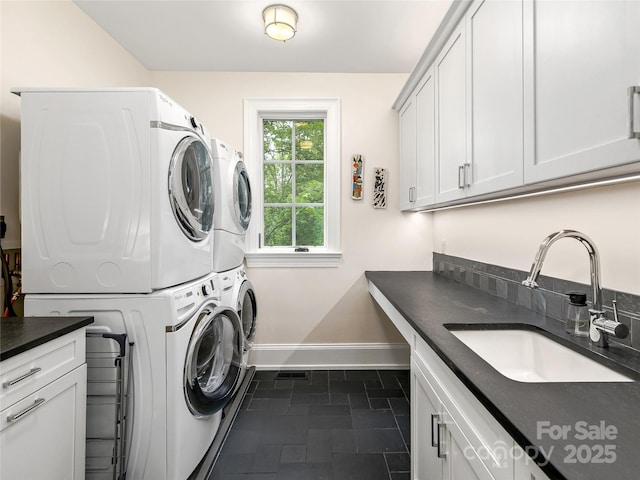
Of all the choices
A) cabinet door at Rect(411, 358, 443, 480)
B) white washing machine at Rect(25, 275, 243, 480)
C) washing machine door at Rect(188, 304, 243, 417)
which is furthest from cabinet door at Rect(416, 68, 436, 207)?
white washing machine at Rect(25, 275, 243, 480)

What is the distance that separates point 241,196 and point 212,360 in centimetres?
117

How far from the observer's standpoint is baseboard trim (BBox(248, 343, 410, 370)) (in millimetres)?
2881

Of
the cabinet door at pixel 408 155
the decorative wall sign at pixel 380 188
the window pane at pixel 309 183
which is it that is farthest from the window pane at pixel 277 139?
the cabinet door at pixel 408 155

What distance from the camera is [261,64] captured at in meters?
2.72

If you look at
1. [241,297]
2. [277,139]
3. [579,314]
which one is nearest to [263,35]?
[277,139]

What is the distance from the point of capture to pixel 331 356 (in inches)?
114

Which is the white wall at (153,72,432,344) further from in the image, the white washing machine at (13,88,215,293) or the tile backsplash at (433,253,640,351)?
the white washing machine at (13,88,215,293)

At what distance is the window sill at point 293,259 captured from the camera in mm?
2846

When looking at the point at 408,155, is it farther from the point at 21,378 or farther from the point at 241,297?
the point at 21,378

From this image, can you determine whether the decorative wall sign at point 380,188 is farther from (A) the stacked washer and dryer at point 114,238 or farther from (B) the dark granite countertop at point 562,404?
(A) the stacked washer and dryer at point 114,238

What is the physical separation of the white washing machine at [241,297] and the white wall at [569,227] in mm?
1671

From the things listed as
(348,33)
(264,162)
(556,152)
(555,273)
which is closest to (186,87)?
(264,162)

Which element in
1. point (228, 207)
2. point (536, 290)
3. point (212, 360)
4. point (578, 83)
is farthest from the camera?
point (228, 207)

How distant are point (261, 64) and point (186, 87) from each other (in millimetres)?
729
